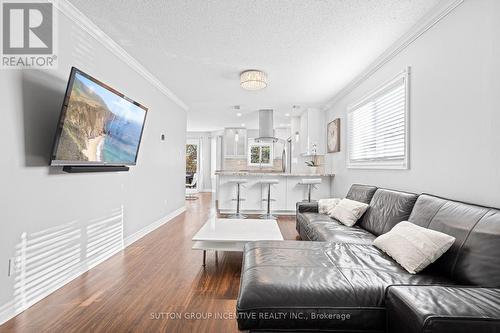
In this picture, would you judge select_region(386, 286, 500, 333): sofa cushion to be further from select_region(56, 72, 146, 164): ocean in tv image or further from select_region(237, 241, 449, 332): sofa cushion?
select_region(56, 72, 146, 164): ocean in tv image

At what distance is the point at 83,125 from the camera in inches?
90.3

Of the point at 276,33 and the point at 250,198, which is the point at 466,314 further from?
the point at 250,198

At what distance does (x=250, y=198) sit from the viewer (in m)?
6.11

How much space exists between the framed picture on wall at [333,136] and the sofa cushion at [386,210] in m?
2.29

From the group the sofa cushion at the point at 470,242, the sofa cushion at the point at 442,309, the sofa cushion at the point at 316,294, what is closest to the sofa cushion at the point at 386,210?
the sofa cushion at the point at 470,242

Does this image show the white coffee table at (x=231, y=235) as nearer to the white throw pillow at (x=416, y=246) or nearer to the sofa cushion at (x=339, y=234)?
the sofa cushion at (x=339, y=234)

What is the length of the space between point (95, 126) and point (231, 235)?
69.9 inches

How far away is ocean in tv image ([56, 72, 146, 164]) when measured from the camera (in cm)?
214

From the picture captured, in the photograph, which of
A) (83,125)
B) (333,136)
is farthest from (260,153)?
(83,125)

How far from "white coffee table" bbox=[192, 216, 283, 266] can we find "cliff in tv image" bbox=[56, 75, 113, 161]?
136cm

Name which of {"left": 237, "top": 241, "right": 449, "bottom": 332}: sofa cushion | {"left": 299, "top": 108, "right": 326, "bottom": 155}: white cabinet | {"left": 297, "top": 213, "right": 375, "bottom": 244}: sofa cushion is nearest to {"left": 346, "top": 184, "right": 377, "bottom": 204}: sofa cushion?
{"left": 297, "top": 213, "right": 375, "bottom": 244}: sofa cushion

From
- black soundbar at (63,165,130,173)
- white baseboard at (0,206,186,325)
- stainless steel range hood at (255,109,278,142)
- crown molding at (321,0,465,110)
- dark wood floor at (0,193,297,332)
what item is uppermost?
crown molding at (321,0,465,110)

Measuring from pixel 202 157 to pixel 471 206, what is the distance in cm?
973

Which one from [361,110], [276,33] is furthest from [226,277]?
[361,110]
